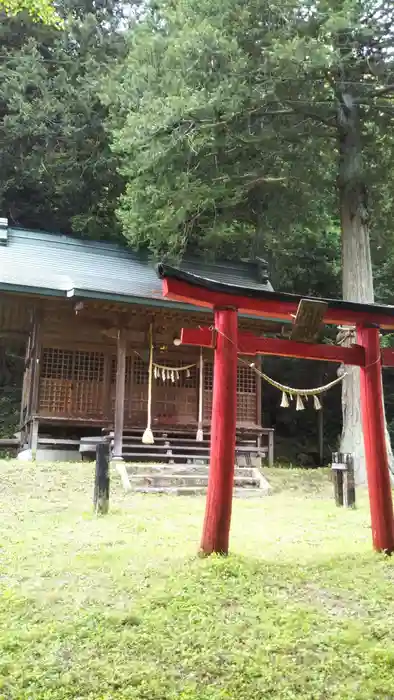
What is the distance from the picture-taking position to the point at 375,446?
598cm

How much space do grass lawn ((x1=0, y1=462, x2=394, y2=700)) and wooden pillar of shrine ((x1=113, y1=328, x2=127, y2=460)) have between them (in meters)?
5.58

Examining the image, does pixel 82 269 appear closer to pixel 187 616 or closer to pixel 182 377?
pixel 182 377

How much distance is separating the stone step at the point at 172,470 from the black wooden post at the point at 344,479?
2558 millimetres

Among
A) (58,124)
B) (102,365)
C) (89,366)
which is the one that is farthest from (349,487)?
(58,124)

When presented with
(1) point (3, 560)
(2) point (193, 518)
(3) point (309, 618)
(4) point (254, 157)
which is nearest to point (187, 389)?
(4) point (254, 157)

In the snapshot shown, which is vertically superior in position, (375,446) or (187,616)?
(375,446)

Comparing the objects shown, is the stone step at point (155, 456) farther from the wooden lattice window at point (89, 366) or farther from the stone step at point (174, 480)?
the wooden lattice window at point (89, 366)

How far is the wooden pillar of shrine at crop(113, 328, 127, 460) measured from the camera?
12.8 meters

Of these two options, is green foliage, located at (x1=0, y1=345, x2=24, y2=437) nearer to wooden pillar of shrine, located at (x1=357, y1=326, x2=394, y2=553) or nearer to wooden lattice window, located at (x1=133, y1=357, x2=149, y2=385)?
wooden lattice window, located at (x1=133, y1=357, x2=149, y2=385)

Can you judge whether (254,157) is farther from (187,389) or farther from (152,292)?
(187,389)

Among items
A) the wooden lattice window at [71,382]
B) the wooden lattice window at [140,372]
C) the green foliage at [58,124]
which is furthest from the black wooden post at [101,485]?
the green foliage at [58,124]

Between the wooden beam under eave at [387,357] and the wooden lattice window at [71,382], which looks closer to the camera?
the wooden beam under eave at [387,357]

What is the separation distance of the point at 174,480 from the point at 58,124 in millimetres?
13960

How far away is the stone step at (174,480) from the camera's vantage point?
1077 cm
